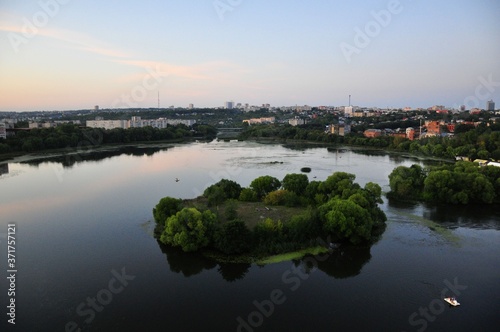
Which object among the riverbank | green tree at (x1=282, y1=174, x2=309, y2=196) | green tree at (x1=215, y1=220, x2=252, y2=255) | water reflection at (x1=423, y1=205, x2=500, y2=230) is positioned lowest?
water reflection at (x1=423, y1=205, x2=500, y2=230)

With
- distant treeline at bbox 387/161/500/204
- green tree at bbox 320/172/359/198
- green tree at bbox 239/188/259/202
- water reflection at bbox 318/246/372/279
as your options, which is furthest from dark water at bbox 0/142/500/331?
green tree at bbox 239/188/259/202

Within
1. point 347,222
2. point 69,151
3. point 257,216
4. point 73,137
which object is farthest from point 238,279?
point 73,137

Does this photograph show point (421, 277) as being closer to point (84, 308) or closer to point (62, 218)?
point (84, 308)

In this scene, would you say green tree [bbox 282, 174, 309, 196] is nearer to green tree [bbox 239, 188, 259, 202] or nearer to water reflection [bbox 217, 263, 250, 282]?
green tree [bbox 239, 188, 259, 202]

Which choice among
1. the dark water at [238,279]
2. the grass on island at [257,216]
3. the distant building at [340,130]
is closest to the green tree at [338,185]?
the grass on island at [257,216]

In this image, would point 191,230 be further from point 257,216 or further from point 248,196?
point 248,196

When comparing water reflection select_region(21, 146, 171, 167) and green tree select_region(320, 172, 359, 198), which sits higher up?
green tree select_region(320, 172, 359, 198)

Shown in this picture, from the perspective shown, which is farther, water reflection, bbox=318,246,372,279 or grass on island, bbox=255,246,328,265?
grass on island, bbox=255,246,328,265
